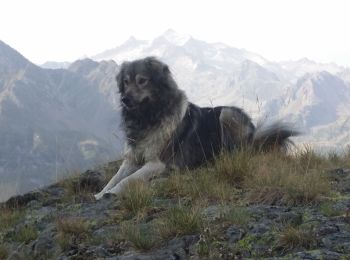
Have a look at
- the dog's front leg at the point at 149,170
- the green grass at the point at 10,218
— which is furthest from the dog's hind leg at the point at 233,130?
the green grass at the point at 10,218

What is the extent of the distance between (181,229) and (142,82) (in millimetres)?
4679

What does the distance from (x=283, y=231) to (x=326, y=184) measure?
194cm

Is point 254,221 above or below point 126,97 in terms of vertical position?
below

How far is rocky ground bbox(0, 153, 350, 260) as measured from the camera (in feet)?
15.1

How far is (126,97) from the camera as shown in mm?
9023

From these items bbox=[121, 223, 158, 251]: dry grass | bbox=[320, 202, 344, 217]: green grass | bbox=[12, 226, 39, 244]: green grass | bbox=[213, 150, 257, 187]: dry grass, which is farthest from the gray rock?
bbox=[12, 226, 39, 244]: green grass

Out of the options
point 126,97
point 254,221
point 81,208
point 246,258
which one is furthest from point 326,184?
point 126,97

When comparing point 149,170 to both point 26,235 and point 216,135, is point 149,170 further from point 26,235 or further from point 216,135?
point 26,235

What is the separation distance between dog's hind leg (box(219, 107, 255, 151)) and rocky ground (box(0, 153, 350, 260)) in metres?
2.95

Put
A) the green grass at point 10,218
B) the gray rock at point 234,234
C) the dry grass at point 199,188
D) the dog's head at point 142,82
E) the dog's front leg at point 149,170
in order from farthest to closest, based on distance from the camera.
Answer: the dog's head at point 142,82 → the dog's front leg at point 149,170 → the green grass at point 10,218 → the dry grass at point 199,188 → the gray rock at point 234,234

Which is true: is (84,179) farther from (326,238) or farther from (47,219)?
(326,238)

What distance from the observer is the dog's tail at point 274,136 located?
9859mm

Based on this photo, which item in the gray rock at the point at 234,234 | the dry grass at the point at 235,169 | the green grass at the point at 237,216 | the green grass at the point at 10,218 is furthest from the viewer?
the dry grass at the point at 235,169

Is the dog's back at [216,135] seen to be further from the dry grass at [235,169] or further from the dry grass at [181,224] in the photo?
the dry grass at [181,224]
